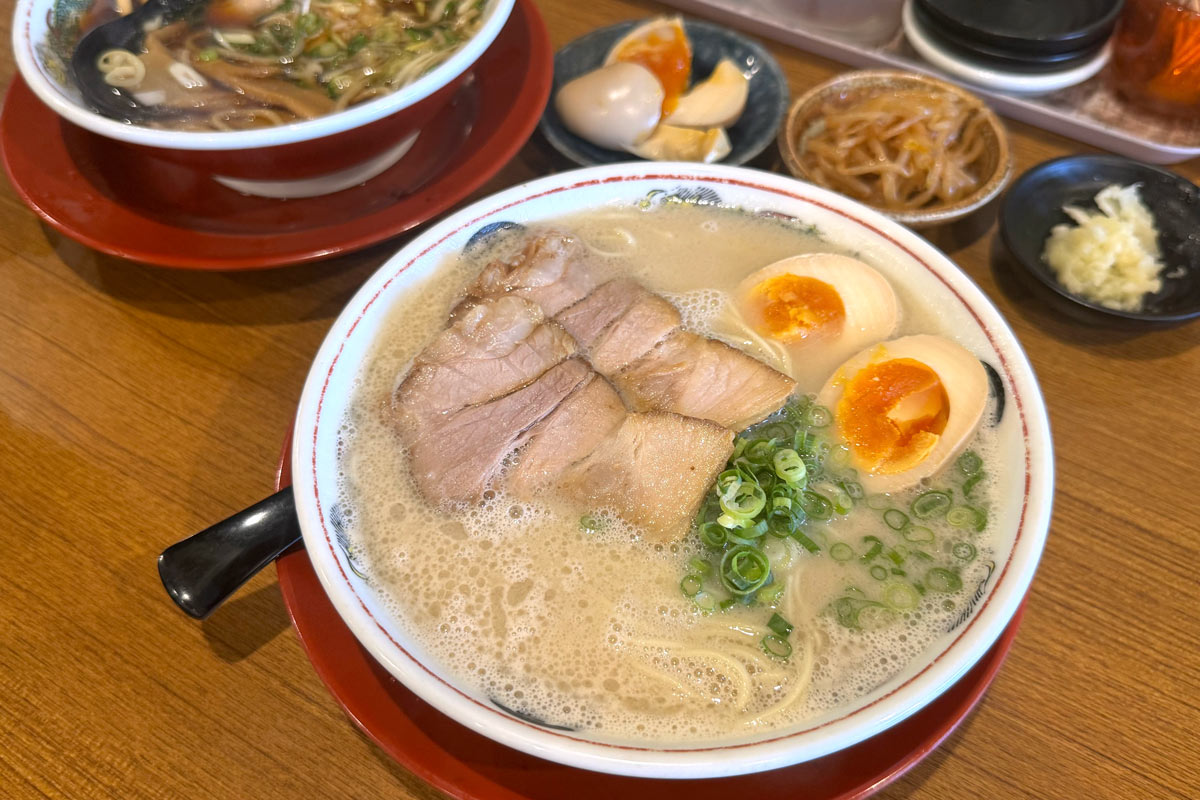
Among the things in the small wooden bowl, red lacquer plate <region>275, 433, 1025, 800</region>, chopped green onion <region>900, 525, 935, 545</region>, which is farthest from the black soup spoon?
chopped green onion <region>900, 525, 935, 545</region>

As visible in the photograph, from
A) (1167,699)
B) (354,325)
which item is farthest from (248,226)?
(1167,699)

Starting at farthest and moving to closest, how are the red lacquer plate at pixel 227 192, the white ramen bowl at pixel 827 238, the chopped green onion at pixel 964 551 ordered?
1. the red lacquer plate at pixel 227 192
2. the chopped green onion at pixel 964 551
3. the white ramen bowl at pixel 827 238

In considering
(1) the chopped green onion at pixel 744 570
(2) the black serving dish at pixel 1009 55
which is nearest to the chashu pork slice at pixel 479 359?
(1) the chopped green onion at pixel 744 570

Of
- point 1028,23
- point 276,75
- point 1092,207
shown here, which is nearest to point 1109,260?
point 1092,207

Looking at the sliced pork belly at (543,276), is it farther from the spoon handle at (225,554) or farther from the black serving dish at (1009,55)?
the black serving dish at (1009,55)

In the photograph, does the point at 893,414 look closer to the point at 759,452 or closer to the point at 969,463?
the point at 969,463

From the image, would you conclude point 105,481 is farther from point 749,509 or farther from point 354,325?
point 749,509
